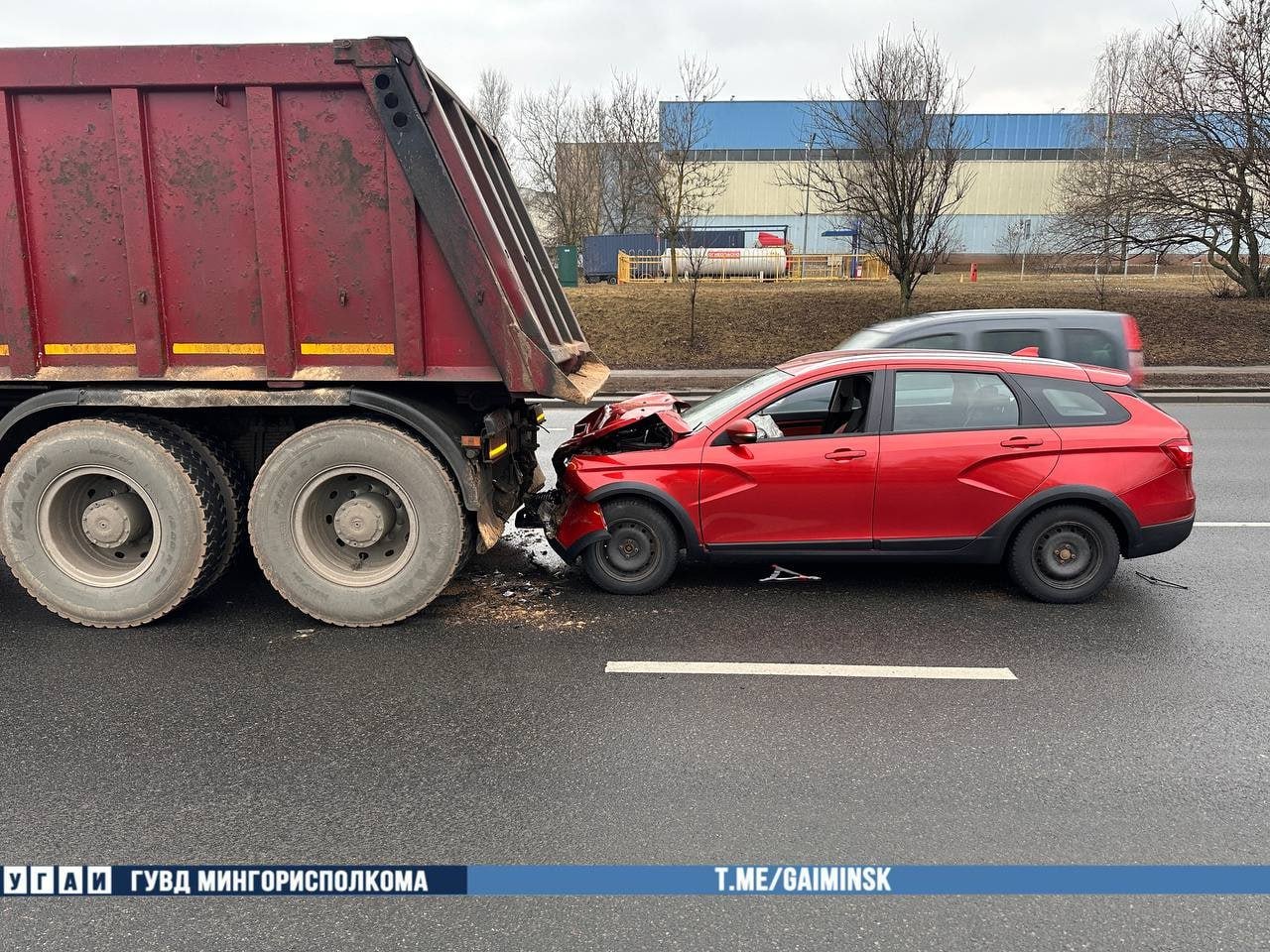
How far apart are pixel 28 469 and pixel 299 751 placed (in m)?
2.68

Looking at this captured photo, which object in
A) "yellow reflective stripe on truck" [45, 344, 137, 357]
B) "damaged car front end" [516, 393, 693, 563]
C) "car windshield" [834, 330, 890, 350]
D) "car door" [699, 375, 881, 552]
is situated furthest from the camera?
"car windshield" [834, 330, 890, 350]

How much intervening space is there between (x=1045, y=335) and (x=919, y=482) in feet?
12.0

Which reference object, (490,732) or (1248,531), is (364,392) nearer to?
(490,732)

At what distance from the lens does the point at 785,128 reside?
5294cm

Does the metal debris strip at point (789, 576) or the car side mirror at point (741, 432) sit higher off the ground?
the car side mirror at point (741, 432)

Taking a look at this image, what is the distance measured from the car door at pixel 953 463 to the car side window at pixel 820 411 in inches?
8.8

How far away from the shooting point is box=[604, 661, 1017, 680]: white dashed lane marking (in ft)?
13.6

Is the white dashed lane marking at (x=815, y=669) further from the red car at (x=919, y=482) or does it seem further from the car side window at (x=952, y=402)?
the car side window at (x=952, y=402)

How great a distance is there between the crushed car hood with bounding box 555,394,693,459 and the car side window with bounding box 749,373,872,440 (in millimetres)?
551

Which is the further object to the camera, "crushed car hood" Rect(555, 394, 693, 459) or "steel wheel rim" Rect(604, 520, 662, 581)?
"crushed car hood" Rect(555, 394, 693, 459)

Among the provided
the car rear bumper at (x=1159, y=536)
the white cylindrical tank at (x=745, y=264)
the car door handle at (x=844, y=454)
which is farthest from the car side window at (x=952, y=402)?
the white cylindrical tank at (x=745, y=264)

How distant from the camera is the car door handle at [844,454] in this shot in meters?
5.05

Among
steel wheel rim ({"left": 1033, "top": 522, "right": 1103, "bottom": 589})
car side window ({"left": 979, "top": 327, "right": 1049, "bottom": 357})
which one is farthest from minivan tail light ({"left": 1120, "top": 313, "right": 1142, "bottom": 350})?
steel wheel rim ({"left": 1033, "top": 522, "right": 1103, "bottom": 589})

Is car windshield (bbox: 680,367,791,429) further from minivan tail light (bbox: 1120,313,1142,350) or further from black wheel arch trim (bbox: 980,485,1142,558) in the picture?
minivan tail light (bbox: 1120,313,1142,350)
